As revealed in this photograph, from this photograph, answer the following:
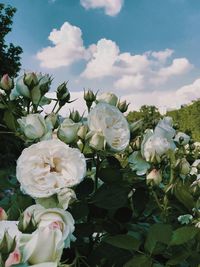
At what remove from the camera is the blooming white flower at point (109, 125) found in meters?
1.28

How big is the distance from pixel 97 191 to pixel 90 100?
35 centimetres

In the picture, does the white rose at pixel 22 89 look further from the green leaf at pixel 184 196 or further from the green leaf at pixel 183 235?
the green leaf at pixel 183 235

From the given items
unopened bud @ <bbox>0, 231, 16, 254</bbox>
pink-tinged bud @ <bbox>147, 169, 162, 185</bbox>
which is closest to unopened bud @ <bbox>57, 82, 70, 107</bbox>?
→ pink-tinged bud @ <bbox>147, 169, 162, 185</bbox>

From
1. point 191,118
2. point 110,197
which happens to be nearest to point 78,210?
point 110,197

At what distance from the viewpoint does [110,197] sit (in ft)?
4.12

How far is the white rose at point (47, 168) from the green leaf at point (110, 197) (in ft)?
0.52

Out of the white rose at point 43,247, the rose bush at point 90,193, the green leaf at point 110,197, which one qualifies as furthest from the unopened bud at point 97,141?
the white rose at point 43,247

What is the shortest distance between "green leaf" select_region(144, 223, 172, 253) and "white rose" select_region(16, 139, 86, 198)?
0.64 feet

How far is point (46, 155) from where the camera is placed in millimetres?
1129

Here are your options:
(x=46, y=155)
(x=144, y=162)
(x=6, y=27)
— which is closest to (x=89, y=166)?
(x=144, y=162)

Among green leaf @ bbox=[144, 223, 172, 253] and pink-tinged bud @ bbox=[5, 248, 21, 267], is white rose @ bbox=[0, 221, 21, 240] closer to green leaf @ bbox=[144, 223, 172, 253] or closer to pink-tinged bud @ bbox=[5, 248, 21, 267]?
pink-tinged bud @ bbox=[5, 248, 21, 267]

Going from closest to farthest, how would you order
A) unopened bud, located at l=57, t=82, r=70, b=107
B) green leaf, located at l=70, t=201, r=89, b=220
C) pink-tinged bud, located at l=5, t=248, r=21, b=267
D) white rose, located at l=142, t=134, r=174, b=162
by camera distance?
pink-tinged bud, located at l=5, t=248, r=21, b=267, green leaf, located at l=70, t=201, r=89, b=220, white rose, located at l=142, t=134, r=174, b=162, unopened bud, located at l=57, t=82, r=70, b=107

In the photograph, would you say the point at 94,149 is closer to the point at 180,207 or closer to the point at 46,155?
the point at 46,155

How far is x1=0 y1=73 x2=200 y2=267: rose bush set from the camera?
935mm
